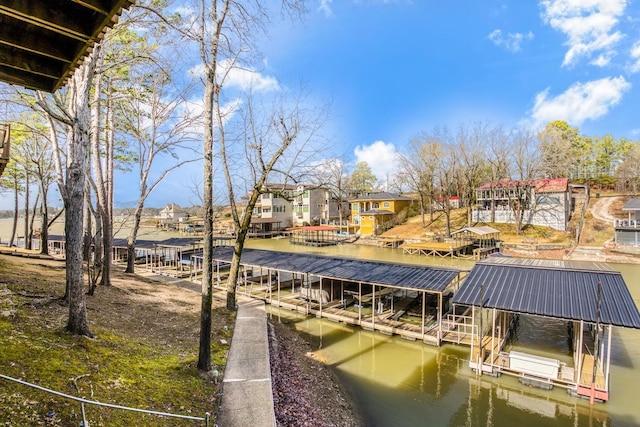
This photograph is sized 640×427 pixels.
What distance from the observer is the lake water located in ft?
27.5

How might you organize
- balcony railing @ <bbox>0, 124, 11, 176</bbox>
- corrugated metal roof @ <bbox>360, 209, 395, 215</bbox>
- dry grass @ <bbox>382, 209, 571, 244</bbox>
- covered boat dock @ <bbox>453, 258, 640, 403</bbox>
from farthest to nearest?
1. corrugated metal roof @ <bbox>360, 209, 395, 215</bbox>
2. dry grass @ <bbox>382, 209, 571, 244</bbox>
3. covered boat dock @ <bbox>453, 258, 640, 403</bbox>
4. balcony railing @ <bbox>0, 124, 11, 176</bbox>

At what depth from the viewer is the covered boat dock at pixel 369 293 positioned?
13.7 metres

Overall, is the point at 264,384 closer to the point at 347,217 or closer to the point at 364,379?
the point at 364,379

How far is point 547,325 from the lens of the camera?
582 inches

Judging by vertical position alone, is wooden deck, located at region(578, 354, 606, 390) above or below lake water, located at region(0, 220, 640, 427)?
above

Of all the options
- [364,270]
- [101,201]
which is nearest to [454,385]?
[364,270]

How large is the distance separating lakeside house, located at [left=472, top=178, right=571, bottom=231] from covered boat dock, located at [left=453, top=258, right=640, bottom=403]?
31.8 metres

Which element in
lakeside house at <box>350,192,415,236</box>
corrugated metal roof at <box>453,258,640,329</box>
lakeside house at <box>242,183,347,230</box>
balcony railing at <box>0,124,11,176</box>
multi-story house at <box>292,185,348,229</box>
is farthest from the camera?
multi-story house at <box>292,185,348,229</box>

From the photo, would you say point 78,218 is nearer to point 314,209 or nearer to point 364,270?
point 364,270

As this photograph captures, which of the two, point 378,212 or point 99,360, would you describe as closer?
point 99,360

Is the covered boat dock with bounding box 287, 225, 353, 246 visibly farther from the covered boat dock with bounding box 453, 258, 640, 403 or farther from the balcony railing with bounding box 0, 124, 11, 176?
the balcony railing with bounding box 0, 124, 11, 176

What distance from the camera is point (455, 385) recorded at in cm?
994

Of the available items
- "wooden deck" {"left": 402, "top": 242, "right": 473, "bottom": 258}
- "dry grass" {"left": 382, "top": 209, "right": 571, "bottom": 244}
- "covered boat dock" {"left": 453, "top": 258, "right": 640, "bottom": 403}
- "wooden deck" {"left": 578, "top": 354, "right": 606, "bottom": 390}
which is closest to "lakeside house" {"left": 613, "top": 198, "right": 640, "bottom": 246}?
"dry grass" {"left": 382, "top": 209, "right": 571, "bottom": 244}

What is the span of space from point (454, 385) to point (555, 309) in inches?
146
